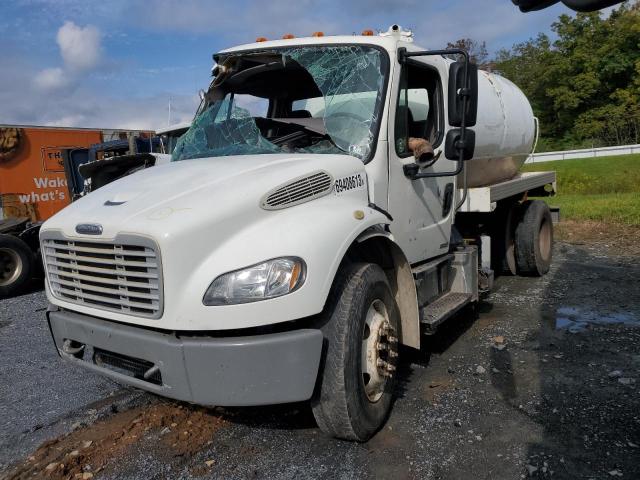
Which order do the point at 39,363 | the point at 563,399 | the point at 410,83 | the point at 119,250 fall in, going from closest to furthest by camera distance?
the point at 119,250 < the point at 563,399 < the point at 410,83 < the point at 39,363

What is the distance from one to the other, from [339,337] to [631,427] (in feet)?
6.51

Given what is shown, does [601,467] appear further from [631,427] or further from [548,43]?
[548,43]

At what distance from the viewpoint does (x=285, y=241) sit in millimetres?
2820

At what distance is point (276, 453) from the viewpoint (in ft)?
10.7

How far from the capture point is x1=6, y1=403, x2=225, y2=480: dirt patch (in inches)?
125

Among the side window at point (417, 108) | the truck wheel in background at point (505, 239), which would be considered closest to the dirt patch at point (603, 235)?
the truck wheel in background at point (505, 239)

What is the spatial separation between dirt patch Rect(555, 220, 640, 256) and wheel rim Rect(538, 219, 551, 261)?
1876 mm

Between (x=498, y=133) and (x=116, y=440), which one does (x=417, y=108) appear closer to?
(x=498, y=133)

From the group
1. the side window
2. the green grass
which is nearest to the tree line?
the green grass

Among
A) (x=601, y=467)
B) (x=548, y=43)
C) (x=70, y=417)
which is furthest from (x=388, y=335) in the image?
(x=548, y=43)

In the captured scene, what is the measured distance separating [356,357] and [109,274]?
1.43 meters

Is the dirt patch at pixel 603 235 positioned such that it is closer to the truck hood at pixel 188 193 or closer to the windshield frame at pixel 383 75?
the windshield frame at pixel 383 75

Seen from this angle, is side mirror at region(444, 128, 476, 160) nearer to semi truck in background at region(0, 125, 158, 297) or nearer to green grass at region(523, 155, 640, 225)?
green grass at region(523, 155, 640, 225)

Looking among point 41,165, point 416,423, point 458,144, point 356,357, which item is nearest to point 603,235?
point 458,144
